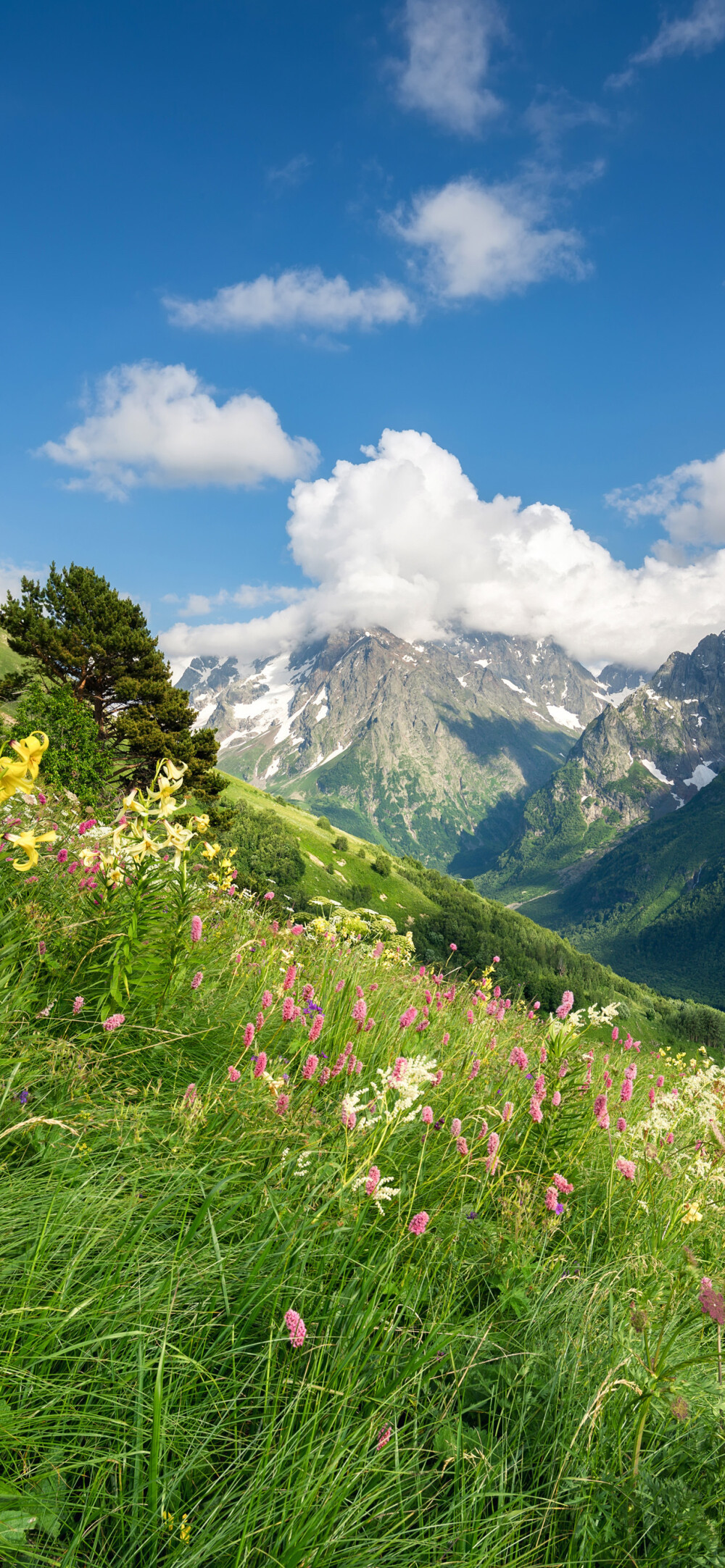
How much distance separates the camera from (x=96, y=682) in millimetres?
43000

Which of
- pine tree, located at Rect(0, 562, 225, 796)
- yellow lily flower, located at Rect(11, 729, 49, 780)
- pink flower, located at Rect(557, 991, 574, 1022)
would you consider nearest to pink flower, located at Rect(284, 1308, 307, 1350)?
yellow lily flower, located at Rect(11, 729, 49, 780)

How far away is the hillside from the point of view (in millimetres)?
111000

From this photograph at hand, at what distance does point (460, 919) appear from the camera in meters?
140

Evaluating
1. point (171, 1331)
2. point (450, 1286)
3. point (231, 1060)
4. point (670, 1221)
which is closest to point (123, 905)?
point (231, 1060)

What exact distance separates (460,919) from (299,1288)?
5589 inches

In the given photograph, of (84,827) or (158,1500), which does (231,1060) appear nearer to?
(158,1500)

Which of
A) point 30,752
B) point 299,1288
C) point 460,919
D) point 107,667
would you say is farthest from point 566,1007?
point 460,919

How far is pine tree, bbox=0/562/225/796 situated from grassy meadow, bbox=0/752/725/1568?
37846 millimetres

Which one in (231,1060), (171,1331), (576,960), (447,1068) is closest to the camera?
(171,1331)

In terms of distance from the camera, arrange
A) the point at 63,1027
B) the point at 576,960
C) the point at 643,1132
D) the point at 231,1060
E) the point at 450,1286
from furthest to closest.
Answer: the point at 576,960 < the point at 643,1132 < the point at 231,1060 < the point at 63,1027 < the point at 450,1286

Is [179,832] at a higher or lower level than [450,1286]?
higher

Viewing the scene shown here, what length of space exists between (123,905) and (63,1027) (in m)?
0.84

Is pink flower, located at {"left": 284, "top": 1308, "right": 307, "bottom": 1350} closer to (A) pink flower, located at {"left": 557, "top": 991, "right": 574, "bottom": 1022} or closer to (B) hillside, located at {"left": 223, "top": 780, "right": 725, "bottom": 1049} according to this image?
(A) pink flower, located at {"left": 557, "top": 991, "right": 574, "bottom": 1022}

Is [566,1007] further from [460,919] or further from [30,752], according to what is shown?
[460,919]
